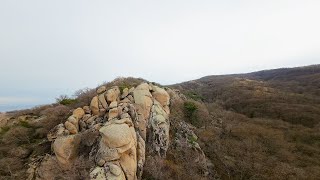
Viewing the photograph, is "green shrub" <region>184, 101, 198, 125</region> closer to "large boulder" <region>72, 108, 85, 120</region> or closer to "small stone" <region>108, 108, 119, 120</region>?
"small stone" <region>108, 108, 119, 120</region>

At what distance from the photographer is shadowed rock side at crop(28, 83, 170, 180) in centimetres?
2084

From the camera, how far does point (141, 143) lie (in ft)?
78.6

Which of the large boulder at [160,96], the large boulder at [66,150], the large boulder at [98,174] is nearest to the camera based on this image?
the large boulder at [98,174]

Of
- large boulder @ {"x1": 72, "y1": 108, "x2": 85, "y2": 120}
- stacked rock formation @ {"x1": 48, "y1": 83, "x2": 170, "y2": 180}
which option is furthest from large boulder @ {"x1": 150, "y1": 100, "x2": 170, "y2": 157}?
large boulder @ {"x1": 72, "y1": 108, "x2": 85, "y2": 120}

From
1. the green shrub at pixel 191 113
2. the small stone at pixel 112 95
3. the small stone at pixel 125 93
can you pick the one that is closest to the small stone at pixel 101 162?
the small stone at pixel 112 95

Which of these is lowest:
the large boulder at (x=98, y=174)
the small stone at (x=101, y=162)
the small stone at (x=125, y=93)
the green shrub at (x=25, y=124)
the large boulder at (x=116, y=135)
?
the large boulder at (x=98, y=174)

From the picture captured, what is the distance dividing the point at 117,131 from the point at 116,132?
11 centimetres

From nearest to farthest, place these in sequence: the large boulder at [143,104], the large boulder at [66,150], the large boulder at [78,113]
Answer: the large boulder at [66,150]
the large boulder at [143,104]
the large boulder at [78,113]

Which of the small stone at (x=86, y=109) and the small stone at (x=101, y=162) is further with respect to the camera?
the small stone at (x=86, y=109)

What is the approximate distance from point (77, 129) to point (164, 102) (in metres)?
9.99

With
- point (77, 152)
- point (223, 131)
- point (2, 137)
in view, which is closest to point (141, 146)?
point (77, 152)

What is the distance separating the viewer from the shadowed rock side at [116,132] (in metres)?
20.8

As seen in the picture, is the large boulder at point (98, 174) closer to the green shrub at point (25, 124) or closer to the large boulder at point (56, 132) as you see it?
the large boulder at point (56, 132)

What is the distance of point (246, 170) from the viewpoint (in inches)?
1104
